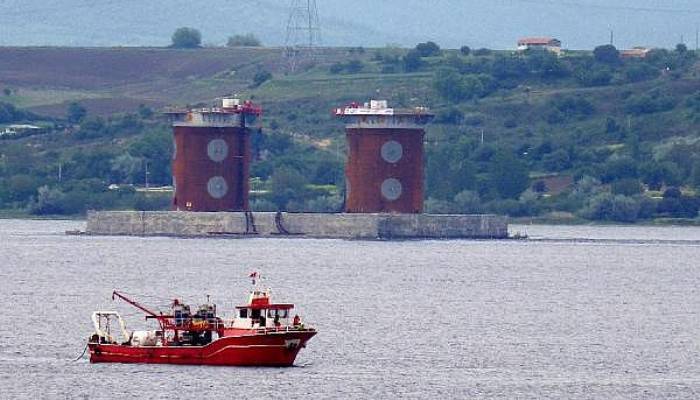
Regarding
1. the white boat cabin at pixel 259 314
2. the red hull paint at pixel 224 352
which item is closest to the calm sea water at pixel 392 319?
the red hull paint at pixel 224 352

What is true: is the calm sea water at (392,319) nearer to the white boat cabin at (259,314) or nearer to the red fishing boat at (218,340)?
the red fishing boat at (218,340)

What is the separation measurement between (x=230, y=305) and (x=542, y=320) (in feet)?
56.1

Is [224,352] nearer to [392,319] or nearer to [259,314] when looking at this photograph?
[259,314]

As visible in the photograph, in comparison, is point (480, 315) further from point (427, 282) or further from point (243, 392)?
point (243, 392)

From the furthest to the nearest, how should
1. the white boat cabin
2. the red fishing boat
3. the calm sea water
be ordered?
the red fishing boat → the white boat cabin → the calm sea water

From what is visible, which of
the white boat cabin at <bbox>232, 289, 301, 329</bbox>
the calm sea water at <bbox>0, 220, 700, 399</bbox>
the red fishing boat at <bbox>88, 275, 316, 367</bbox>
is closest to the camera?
the calm sea water at <bbox>0, 220, 700, 399</bbox>

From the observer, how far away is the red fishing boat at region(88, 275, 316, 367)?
96.2m

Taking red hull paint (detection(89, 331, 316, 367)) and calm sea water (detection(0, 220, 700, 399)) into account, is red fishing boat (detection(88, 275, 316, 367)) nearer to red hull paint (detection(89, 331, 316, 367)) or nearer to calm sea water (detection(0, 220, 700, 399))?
red hull paint (detection(89, 331, 316, 367))

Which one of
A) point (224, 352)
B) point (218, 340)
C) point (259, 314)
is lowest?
point (224, 352)

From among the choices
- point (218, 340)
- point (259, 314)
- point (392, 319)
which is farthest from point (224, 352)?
point (392, 319)

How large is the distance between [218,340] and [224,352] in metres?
0.57

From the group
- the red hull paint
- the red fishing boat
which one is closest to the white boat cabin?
the red fishing boat

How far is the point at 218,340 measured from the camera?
96.9 meters

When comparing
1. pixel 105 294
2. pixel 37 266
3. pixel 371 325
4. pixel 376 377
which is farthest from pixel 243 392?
pixel 37 266
